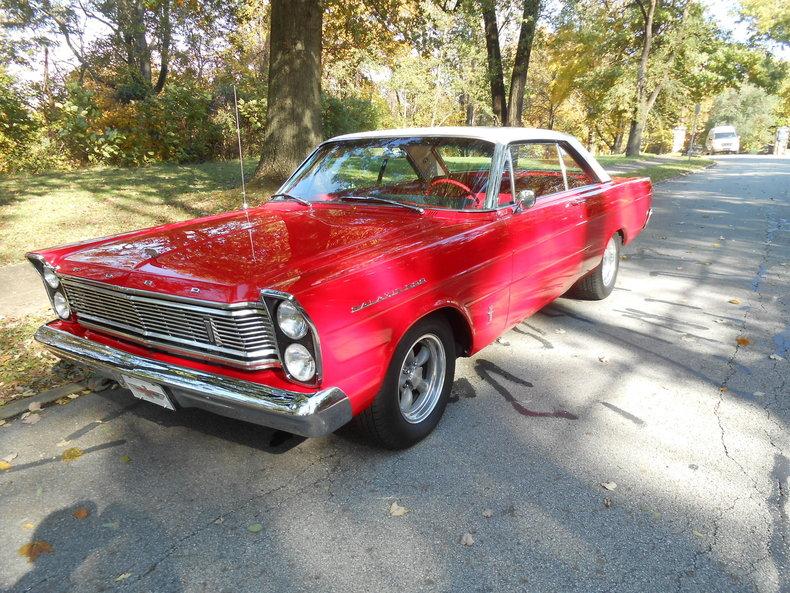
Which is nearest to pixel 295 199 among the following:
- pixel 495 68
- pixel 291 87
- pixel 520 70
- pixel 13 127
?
pixel 291 87

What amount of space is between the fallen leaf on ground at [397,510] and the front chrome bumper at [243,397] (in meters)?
0.48

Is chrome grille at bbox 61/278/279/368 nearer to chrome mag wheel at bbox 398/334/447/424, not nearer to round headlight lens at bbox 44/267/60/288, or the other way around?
round headlight lens at bbox 44/267/60/288

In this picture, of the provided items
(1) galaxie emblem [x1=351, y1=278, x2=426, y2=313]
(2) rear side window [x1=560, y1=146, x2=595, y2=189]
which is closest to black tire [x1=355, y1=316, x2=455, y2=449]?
(1) galaxie emblem [x1=351, y1=278, x2=426, y2=313]

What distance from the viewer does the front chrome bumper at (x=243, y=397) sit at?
2201 mm

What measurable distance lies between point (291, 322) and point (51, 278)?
173 cm

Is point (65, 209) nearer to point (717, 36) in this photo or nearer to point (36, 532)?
point (36, 532)

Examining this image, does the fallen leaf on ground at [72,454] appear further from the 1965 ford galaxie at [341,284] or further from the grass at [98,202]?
the grass at [98,202]

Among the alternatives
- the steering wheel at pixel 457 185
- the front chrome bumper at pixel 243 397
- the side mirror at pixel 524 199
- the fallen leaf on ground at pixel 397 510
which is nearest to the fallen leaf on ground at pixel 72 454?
the front chrome bumper at pixel 243 397

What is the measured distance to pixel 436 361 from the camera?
121 inches

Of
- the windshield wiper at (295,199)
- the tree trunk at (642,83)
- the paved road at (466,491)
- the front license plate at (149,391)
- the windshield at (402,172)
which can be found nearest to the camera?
the paved road at (466,491)

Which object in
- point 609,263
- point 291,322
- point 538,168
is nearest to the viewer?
point 291,322

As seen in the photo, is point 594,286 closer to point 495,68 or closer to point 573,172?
point 573,172

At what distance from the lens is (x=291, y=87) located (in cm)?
917

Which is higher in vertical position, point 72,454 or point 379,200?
point 379,200
